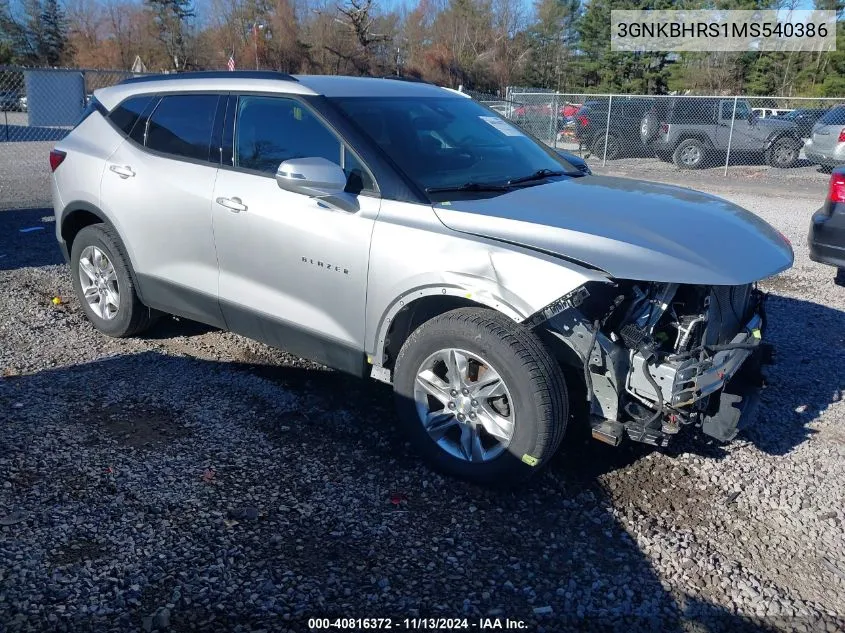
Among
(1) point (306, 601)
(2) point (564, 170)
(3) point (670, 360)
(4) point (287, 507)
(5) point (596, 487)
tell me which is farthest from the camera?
(2) point (564, 170)

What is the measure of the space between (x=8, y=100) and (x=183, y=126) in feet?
67.7

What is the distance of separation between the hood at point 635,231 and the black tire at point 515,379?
0.41 metres

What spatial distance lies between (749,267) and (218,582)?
2622mm

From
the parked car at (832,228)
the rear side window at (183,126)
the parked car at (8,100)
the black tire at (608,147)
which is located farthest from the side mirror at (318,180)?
the parked car at (8,100)

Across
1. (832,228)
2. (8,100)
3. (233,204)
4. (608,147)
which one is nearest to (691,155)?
(608,147)

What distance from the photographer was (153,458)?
12.5 feet

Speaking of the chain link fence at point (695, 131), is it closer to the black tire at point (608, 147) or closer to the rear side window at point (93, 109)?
the black tire at point (608, 147)

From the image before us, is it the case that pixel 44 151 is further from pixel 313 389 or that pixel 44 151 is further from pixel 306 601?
pixel 306 601

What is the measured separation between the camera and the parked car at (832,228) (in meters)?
6.86

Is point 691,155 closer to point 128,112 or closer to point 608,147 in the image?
point 608,147

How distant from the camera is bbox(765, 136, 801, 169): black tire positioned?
62.6 ft

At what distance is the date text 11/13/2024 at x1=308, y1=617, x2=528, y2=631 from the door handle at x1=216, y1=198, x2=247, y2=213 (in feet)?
7.88

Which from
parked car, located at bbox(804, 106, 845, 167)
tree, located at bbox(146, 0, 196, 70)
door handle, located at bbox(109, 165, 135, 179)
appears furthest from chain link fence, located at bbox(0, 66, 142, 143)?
tree, located at bbox(146, 0, 196, 70)

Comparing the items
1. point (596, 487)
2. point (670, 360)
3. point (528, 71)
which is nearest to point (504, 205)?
point (670, 360)
